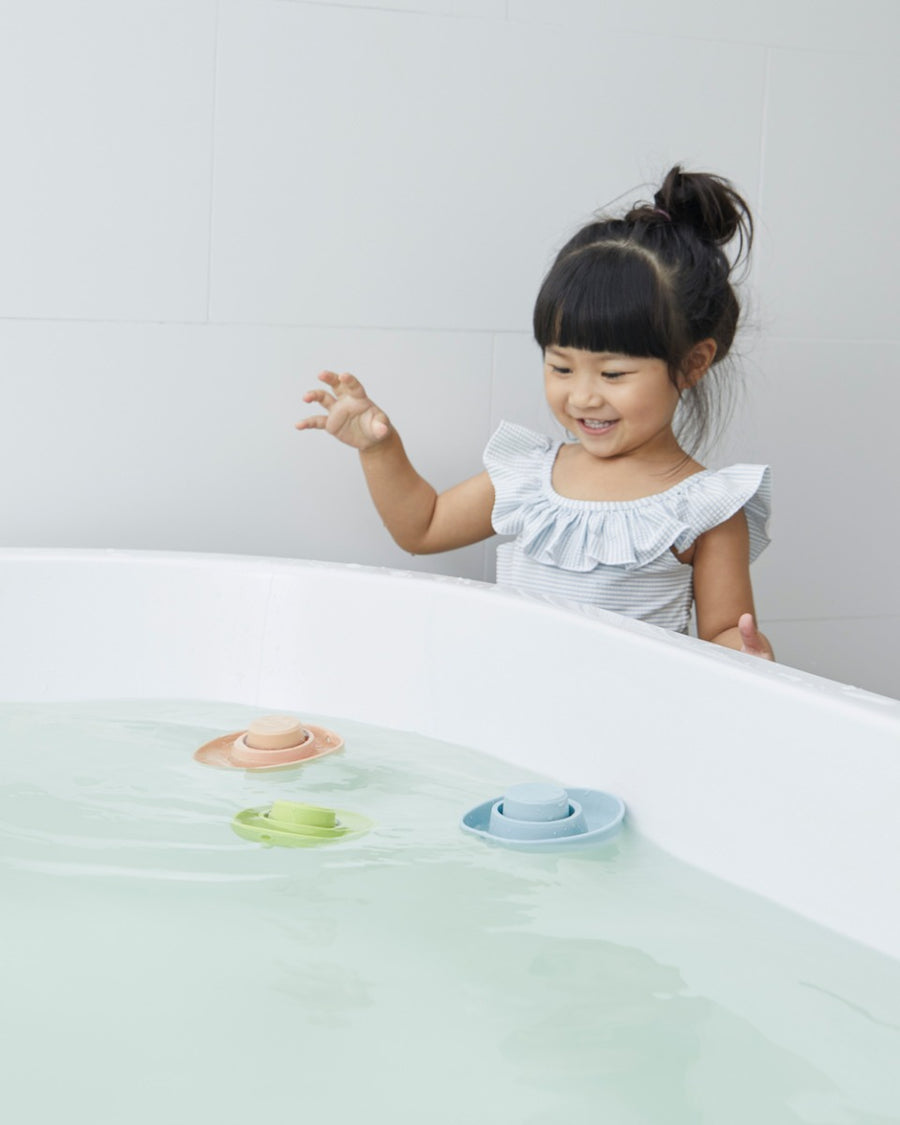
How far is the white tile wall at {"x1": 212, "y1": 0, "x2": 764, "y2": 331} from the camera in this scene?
4.91 ft

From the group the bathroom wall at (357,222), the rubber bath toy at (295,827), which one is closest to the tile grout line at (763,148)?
the bathroom wall at (357,222)

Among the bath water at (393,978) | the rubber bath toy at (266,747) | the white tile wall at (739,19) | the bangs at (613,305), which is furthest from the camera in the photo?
the white tile wall at (739,19)

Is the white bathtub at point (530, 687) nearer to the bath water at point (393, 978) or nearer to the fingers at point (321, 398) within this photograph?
the bath water at point (393, 978)

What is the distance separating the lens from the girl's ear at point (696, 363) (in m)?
1.46

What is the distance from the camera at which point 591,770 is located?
106cm

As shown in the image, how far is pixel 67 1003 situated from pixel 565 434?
1.09 m

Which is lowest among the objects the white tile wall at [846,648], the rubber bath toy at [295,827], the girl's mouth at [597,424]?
the white tile wall at [846,648]

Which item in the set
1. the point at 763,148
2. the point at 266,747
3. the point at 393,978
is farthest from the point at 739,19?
the point at 393,978

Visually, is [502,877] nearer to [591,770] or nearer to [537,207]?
[591,770]

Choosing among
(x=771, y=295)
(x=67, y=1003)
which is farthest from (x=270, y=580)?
(x=771, y=295)

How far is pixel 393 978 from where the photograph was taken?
0.77 metres

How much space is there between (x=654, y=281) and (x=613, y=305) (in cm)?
5

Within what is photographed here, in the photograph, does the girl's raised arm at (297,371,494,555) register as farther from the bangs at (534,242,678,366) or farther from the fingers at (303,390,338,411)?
the bangs at (534,242,678,366)

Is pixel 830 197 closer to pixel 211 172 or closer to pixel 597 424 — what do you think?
pixel 597 424
